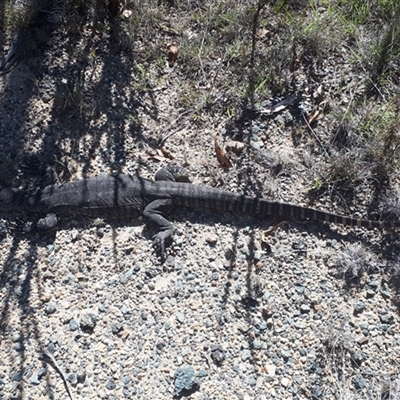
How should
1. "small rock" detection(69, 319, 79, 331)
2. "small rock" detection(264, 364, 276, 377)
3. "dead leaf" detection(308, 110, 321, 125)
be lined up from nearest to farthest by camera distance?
1. "small rock" detection(264, 364, 276, 377)
2. "small rock" detection(69, 319, 79, 331)
3. "dead leaf" detection(308, 110, 321, 125)

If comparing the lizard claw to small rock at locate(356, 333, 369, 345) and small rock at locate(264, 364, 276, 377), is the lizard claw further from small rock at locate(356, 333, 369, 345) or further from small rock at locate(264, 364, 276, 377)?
small rock at locate(356, 333, 369, 345)

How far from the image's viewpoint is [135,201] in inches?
208

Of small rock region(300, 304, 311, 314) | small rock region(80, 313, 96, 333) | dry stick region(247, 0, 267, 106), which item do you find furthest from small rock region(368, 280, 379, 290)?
small rock region(80, 313, 96, 333)

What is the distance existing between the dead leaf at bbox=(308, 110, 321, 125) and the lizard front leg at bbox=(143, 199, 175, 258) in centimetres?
185

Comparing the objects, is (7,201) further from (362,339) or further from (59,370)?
(362,339)

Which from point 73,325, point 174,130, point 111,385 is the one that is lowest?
point 111,385

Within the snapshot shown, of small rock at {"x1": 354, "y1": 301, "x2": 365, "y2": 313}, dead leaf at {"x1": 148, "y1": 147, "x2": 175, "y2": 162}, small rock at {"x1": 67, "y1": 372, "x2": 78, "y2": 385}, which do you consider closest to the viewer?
small rock at {"x1": 67, "y1": 372, "x2": 78, "y2": 385}

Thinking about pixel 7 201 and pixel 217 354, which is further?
pixel 7 201

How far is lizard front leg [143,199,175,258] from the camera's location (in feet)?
15.9

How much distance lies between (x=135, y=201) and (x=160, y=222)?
16.9 inches

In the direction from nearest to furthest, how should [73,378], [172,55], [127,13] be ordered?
[73,378] < [172,55] < [127,13]

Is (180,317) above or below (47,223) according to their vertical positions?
below

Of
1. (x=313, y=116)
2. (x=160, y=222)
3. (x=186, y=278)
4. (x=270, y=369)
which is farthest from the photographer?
(x=313, y=116)

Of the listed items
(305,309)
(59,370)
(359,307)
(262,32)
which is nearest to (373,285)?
(359,307)
